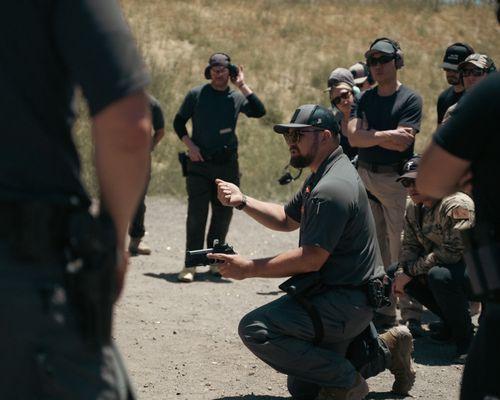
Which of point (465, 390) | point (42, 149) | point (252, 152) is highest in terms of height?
point (42, 149)

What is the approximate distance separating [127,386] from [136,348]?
406 cm

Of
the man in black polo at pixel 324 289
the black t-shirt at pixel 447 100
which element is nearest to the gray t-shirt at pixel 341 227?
the man in black polo at pixel 324 289

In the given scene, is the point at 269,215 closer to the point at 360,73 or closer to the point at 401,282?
the point at 401,282

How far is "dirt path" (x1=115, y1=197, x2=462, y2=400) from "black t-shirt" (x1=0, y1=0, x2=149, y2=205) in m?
3.28

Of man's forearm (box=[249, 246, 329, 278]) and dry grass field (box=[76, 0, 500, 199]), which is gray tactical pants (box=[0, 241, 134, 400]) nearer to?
man's forearm (box=[249, 246, 329, 278])

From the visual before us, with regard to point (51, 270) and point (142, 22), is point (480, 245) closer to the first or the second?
point (51, 270)

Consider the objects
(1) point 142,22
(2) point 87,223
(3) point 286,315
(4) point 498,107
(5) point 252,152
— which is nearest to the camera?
(2) point 87,223

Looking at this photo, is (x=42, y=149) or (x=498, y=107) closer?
(x=42, y=149)

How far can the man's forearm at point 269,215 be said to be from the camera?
5.68 metres

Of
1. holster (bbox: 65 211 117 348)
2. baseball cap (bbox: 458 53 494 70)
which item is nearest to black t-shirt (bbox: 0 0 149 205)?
holster (bbox: 65 211 117 348)

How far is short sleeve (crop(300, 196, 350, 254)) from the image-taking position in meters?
5.05

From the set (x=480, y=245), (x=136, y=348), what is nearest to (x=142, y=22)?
(x=136, y=348)

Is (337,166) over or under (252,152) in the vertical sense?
over

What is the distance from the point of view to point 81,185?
2.54m
